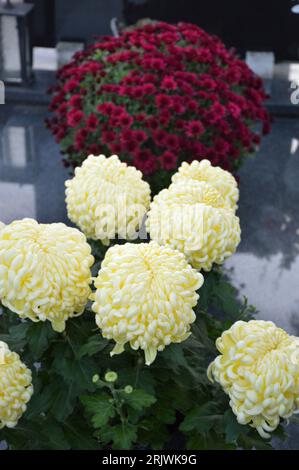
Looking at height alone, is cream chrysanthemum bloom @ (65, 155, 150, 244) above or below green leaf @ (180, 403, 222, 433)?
above

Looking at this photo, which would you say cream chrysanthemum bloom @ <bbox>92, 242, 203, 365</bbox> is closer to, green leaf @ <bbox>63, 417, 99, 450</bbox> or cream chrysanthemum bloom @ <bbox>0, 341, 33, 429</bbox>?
cream chrysanthemum bloom @ <bbox>0, 341, 33, 429</bbox>

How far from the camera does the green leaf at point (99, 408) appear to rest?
1528 mm

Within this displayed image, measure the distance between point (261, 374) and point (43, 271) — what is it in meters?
0.55

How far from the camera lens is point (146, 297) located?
1.47m

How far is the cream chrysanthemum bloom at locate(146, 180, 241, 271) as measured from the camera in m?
1.71

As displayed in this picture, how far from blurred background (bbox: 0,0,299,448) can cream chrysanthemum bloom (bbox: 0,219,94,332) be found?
175cm

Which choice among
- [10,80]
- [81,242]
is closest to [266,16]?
[10,80]

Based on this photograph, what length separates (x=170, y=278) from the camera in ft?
4.90

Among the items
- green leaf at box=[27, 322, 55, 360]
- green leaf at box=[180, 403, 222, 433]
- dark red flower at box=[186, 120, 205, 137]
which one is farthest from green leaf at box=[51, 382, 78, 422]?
dark red flower at box=[186, 120, 205, 137]

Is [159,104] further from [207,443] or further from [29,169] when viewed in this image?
[207,443]
